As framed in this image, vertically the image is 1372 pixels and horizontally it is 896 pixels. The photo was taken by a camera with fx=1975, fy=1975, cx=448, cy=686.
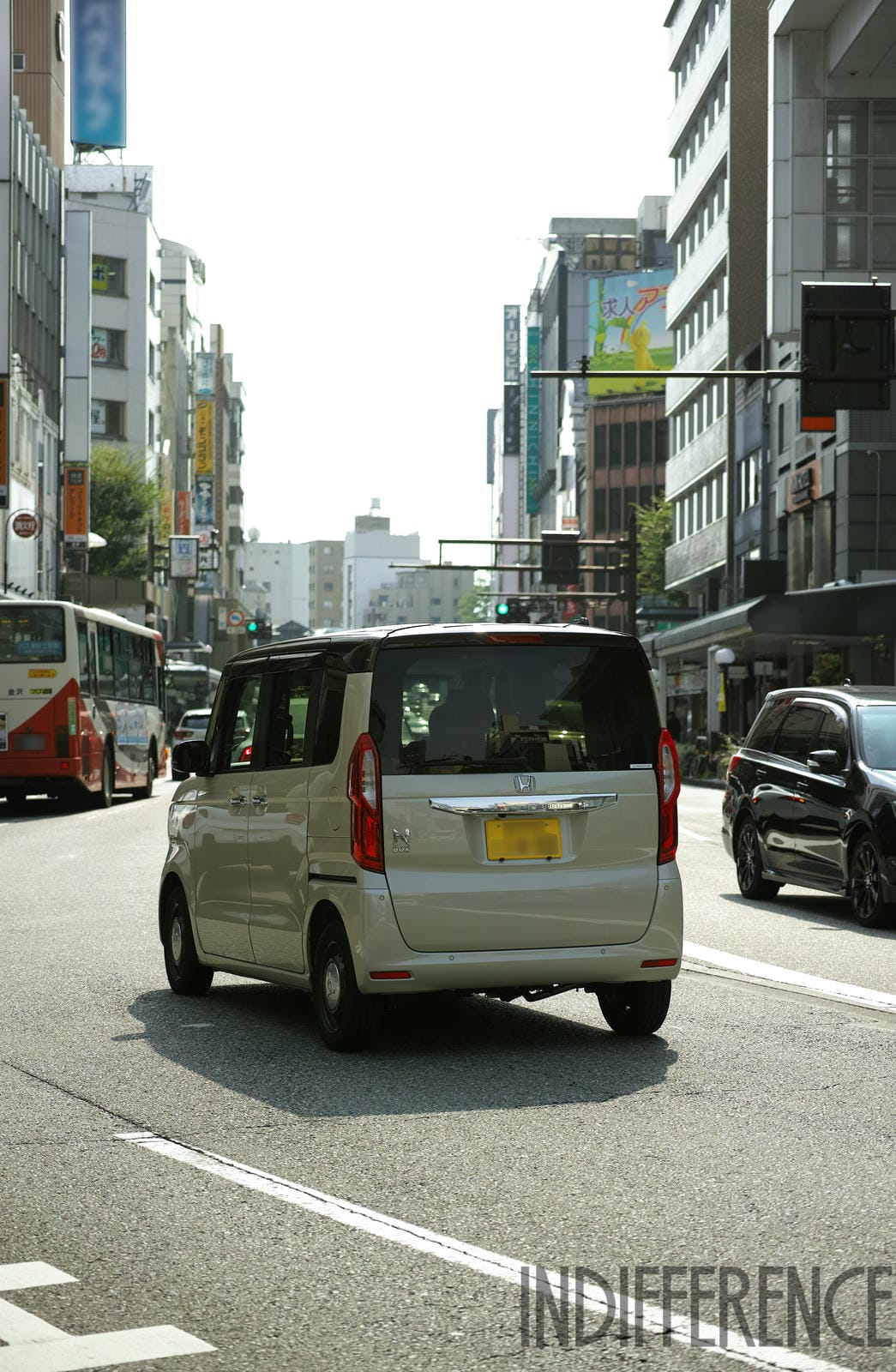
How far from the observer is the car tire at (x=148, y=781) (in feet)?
116

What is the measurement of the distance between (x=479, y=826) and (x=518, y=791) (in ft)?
0.71

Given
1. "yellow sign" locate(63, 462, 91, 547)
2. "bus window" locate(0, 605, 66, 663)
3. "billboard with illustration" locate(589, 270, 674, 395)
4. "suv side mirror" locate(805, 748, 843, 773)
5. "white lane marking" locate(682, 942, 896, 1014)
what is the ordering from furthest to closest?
"billboard with illustration" locate(589, 270, 674, 395) → "yellow sign" locate(63, 462, 91, 547) → "bus window" locate(0, 605, 66, 663) → "suv side mirror" locate(805, 748, 843, 773) → "white lane marking" locate(682, 942, 896, 1014)

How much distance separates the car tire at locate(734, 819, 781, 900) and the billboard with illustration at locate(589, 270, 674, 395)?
101 m

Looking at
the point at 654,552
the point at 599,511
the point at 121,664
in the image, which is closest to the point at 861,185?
the point at 121,664

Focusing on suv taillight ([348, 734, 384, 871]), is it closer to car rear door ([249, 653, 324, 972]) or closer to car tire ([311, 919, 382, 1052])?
car tire ([311, 919, 382, 1052])

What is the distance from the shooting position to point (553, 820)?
8141 mm

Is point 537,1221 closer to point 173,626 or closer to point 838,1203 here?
point 838,1203

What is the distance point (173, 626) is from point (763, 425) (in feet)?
207

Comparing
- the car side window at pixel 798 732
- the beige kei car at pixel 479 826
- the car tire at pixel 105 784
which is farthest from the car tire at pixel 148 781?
the beige kei car at pixel 479 826

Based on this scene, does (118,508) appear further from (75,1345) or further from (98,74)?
(75,1345)

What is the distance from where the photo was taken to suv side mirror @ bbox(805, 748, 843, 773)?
1458 cm

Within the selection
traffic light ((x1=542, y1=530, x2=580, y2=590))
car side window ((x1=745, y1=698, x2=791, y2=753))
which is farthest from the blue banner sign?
car side window ((x1=745, y1=698, x2=791, y2=753))

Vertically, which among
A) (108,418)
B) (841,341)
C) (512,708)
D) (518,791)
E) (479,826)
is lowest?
(479,826)

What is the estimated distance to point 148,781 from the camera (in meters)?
35.4
